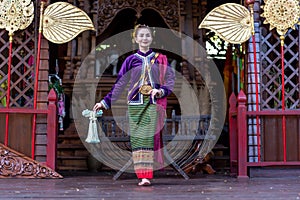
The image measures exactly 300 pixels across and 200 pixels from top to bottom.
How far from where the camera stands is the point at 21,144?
18.2ft

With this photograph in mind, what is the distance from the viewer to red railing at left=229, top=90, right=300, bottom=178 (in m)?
5.37

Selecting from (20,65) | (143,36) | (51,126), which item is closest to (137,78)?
(143,36)

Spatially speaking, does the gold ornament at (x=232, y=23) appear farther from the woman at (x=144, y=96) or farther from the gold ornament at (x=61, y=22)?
the gold ornament at (x=61, y=22)

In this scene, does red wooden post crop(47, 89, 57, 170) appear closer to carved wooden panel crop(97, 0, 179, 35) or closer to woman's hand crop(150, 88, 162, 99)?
woman's hand crop(150, 88, 162, 99)

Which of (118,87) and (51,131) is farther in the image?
(51,131)

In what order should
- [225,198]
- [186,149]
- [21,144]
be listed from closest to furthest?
[225,198] → [21,144] → [186,149]

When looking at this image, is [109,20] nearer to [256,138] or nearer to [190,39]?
[190,39]

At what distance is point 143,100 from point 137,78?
0.22 meters

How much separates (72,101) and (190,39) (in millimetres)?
2148

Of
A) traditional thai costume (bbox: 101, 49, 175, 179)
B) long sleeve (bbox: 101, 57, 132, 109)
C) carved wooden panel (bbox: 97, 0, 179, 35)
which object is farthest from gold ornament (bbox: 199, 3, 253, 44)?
carved wooden panel (bbox: 97, 0, 179, 35)

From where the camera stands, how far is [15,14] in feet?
18.3

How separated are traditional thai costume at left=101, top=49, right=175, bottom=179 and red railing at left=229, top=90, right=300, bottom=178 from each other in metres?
1.01

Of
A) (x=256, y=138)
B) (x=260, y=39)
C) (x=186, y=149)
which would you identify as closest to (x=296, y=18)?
(x=260, y=39)

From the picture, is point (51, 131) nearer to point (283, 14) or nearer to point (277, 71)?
point (277, 71)
